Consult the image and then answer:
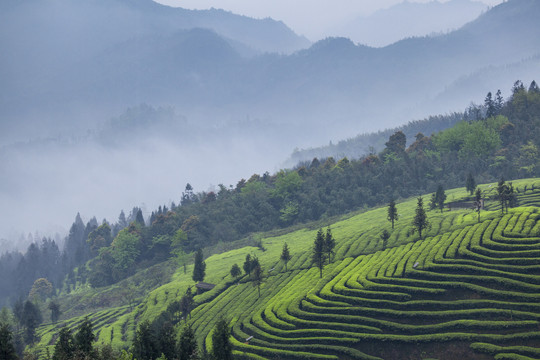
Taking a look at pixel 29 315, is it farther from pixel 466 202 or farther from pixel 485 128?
pixel 485 128

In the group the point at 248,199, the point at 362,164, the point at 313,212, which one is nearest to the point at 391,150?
the point at 362,164

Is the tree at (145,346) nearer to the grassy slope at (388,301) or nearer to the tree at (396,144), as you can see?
the grassy slope at (388,301)

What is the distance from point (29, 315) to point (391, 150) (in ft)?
423

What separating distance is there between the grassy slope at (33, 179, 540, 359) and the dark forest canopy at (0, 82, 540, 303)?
169 ft

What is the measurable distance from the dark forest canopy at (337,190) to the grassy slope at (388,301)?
51501 millimetres

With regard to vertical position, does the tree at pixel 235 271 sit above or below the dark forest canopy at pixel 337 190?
below

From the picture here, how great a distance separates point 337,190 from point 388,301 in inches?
3753

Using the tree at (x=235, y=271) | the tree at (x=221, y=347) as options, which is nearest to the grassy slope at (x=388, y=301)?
the tree at (x=235, y=271)

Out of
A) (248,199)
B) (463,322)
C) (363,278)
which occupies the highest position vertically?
(248,199)

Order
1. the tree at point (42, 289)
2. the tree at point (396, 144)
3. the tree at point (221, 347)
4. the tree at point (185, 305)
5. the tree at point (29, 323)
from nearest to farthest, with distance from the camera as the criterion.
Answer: the tree at point (221, 347), the tree at point (185, 305), the tree at point (29, 323), the tree at point (42, 289), the tree at point (396, 144)

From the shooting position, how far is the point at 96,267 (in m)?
152

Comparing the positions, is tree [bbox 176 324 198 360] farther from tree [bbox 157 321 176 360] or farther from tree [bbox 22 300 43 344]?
tree [bbox 22 300 43 344]

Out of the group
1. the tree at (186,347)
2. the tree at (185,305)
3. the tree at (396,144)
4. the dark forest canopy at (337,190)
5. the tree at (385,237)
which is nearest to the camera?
the tree at (186,347)

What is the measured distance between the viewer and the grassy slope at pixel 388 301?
6150cm
